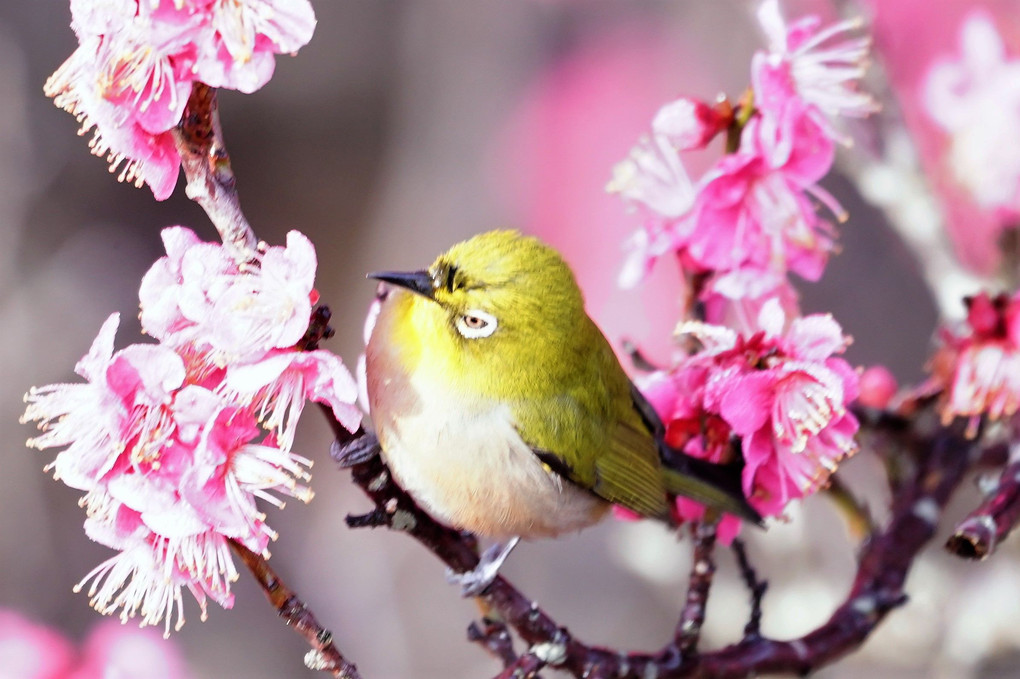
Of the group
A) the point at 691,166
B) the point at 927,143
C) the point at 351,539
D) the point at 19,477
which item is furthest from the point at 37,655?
the point at 927,143

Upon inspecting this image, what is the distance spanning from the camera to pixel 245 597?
1601 millimetres

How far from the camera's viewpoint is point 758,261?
78 centimetres

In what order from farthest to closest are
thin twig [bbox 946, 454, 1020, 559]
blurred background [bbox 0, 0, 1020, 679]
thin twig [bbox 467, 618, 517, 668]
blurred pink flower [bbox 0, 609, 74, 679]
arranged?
blurred background [bbox 0, 0, 1020, 679], blurred pink flower [bbox 0, 609, 74, 679], thin twig [bbox 467, 618, 517, 668], thin twig [bbox 946, 454, 1020, 559]

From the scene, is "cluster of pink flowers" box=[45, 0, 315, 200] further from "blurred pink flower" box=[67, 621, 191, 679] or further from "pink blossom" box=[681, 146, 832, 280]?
"blurred pink flower" box=[67, 621, 191, 679]

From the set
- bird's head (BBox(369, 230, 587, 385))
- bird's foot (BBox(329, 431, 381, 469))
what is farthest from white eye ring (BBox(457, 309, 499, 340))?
bird's foot (BBox(329, 431, 381, 469))

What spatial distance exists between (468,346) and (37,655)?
0.97 m

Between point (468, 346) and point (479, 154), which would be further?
point (479, 154)

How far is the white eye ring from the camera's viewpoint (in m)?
0.66

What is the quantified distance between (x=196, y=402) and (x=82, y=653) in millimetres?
995

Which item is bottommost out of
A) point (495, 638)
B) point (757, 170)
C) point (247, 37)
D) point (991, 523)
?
point (495, 638)

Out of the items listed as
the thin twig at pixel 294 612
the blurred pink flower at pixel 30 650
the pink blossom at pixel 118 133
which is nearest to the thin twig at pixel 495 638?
the thin twig at pixel 294 612

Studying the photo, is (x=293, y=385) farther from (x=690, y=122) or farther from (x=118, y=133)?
(x=690, y=122)

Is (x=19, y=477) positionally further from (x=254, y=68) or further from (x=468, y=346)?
(x=254, y=68)

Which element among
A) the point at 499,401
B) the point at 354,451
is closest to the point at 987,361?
the point at 499,401
